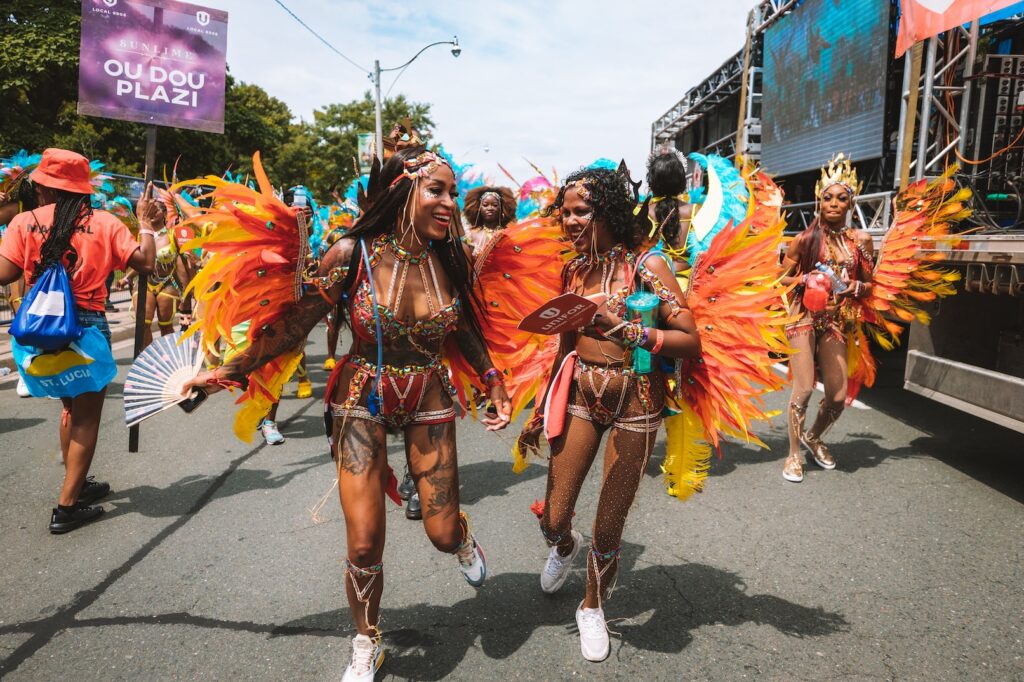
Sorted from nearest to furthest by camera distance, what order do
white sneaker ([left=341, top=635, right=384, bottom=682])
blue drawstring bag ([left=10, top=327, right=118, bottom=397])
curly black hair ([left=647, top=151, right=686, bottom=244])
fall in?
white sneaker ([left=341, top=635, right=384, bottom=682]), blue drawstring bag ([left=10, top=327, right=118, bottom=397]), curly black hair ([left=647, top=151, right=686, bottom=244])

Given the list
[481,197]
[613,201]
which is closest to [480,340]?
[613,201]

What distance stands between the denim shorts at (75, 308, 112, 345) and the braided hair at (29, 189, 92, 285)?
30cm

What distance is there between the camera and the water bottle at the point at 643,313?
2479 millimetres

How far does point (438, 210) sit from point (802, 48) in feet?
46.1

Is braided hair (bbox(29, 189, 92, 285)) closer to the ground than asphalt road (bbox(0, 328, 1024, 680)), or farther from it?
farther from it

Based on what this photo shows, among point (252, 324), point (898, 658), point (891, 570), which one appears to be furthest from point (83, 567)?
point (891, 570)

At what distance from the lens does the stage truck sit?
4551 mm

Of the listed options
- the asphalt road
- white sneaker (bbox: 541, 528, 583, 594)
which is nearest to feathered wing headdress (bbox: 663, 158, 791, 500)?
white sneaker (bbox: 541, 528, 583, 594)

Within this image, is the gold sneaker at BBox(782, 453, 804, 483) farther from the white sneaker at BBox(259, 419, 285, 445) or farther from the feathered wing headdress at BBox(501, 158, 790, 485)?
the white sneaker at BBox(259, 419, 285, 445)

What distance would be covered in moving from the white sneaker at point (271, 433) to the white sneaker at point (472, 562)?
3.22 meters

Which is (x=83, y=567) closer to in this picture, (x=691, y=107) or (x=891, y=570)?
(x=891, y=570)

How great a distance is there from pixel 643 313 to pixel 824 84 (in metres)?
12.8

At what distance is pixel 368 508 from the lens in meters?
2.37

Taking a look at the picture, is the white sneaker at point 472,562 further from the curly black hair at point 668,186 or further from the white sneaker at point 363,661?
the curly black hair at point 668,186
